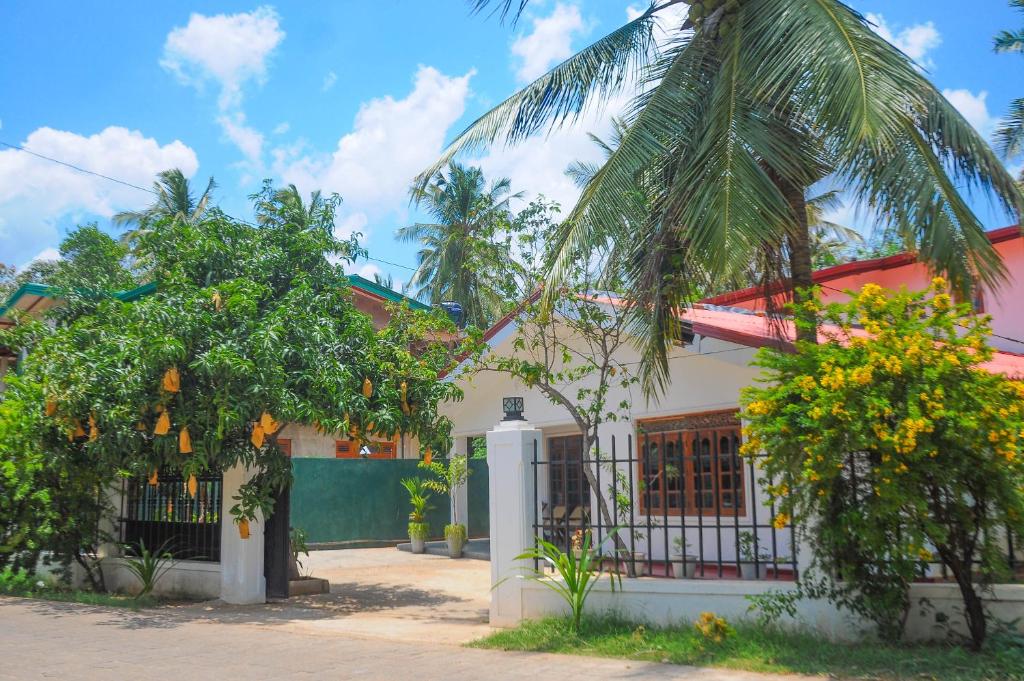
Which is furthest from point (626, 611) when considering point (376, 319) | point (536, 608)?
point (376, 319)

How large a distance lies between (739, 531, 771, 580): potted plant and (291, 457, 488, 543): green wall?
10.2 m

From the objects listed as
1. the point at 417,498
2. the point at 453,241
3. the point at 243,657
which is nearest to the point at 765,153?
the point at 243,657

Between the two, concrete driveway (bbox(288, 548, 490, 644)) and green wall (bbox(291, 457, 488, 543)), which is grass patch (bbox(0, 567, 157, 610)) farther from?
green wall (bbox(291, 457, 488, 543))

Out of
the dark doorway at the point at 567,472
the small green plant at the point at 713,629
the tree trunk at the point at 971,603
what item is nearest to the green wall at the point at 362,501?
the dark doorway at the point at 567,472

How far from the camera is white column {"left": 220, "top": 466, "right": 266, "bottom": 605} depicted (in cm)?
1115

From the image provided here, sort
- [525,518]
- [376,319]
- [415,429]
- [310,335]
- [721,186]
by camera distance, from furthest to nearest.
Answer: [376,319]
[415,429]
[310,335]
[525,518]
[721,186]

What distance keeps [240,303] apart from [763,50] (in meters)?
6.17

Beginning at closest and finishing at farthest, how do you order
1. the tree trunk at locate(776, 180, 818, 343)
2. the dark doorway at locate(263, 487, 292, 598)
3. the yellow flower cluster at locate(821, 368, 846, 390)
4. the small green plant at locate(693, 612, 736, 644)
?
1. the yellow flower cluster at locate(821, 368, 846, 390)
2. the small green plant at locate(693, 612, 736, 644)
3. the tree trunk at locate(776, 180, 818, 343)
4. the dark doorway at locate(263, 487, 292, 598)

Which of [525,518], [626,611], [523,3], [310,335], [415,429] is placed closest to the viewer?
[626,611]

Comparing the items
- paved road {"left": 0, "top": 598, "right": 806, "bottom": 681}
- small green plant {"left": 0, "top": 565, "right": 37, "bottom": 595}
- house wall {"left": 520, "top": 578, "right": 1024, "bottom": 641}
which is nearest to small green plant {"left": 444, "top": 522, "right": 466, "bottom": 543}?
small green plant {"left": 0, "top": 565, "right": 37, "bottom": 595}

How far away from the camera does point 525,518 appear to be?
29.4ft

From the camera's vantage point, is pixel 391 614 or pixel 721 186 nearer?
pixel 721 186

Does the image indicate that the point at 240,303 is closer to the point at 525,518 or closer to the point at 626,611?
the point at 525,518

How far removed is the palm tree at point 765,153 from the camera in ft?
24.7
